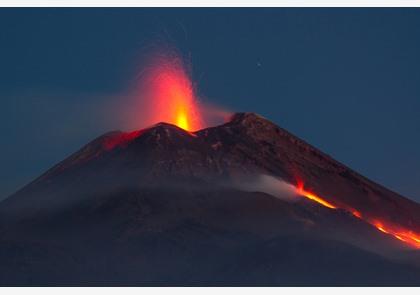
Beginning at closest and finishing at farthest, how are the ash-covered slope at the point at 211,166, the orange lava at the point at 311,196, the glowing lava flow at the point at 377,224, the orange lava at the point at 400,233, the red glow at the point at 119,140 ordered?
the orange lava at the point at 400,233
the glowing lava flow at the point at 377,224
the orange lava at the point at 311,196
the ash-covered slope at the point at 211,166
the red glow at the point at 119,140

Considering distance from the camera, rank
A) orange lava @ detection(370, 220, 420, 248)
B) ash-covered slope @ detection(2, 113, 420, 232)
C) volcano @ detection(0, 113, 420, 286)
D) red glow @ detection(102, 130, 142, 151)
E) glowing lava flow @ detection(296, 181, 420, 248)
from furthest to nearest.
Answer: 1. red glow @ detection(102, 130, 142, 151)
2. ash-covered slope @ detection(2, 113, 420, 232)
3. glowing lava flow @ detection(296, 181, 420, 248)
4. orange lava @ detection(370, 220, 420, 248)
5. volcano @ detection(0, 113, 420, 286)

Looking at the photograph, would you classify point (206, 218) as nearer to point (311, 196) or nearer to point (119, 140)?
point (311, 196)

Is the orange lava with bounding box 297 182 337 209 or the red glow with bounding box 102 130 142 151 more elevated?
the red glow with bounding box 102 130 142 151

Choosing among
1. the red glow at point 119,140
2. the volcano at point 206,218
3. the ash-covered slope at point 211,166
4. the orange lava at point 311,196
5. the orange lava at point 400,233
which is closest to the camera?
the volcano at point 206,218

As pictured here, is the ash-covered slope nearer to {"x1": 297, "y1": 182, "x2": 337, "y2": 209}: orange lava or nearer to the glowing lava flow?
the glowing lava flow

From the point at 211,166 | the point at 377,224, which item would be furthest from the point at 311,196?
the point at 211,166

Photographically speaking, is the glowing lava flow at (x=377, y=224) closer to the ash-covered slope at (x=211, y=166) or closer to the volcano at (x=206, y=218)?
the volcano at (x=206, y=218)

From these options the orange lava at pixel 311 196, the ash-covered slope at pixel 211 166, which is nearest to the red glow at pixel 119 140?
the ash-covered slope at pixel 211 166

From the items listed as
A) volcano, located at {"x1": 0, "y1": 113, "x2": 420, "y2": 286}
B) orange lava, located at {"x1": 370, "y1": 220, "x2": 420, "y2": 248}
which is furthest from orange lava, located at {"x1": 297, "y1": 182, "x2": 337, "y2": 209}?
orange lava, located at {"x1": 370, "y1": 220, "x2": 420, "y2": 248}

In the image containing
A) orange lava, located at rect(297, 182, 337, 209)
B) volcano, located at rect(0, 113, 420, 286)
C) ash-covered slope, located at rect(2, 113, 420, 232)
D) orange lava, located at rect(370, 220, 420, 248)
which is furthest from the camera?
ash-covered slope, located at rect(2, 113, 420, 232)
